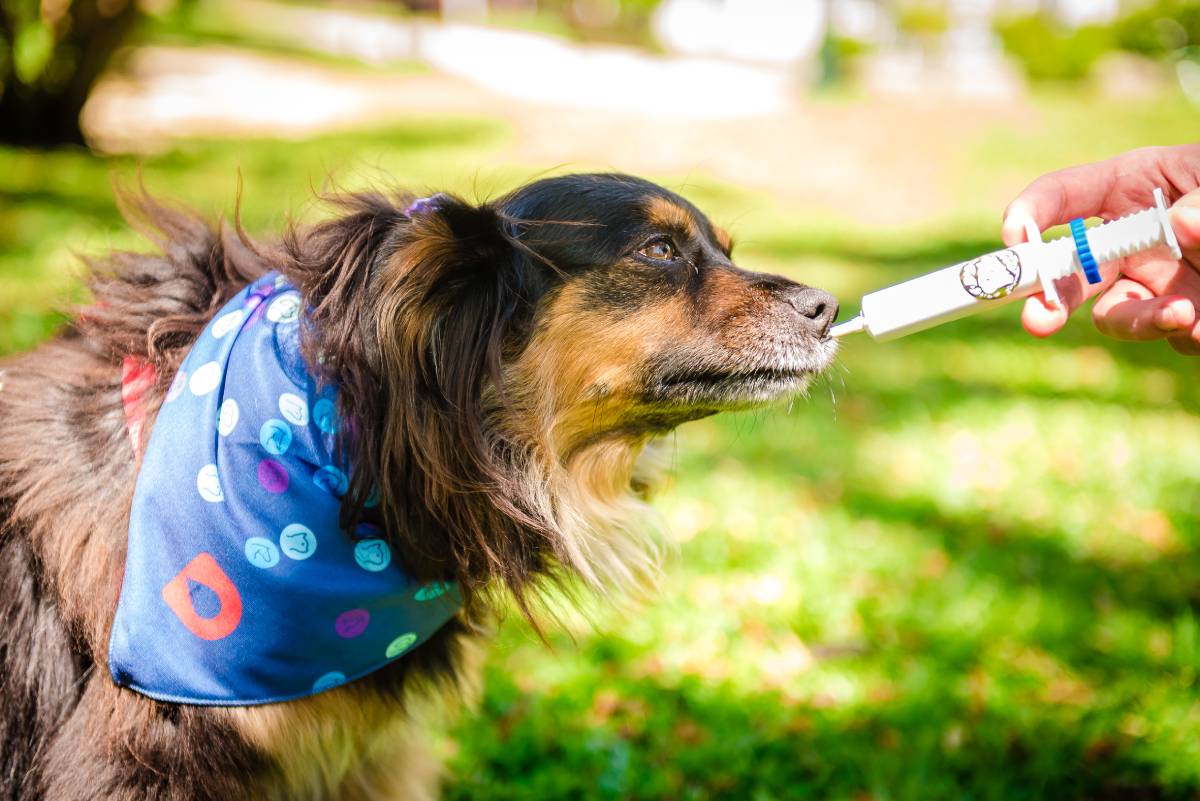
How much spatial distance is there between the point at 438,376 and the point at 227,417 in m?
0.51

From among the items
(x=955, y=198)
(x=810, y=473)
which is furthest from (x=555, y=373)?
(x=955, y=198)

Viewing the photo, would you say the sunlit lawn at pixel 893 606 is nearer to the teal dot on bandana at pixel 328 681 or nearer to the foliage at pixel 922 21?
the teal dot on bandana at pixel 328 681

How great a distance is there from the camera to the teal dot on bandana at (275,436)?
2.30 metres

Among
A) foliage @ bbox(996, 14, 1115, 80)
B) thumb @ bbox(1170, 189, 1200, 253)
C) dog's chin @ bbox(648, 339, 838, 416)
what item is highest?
thumb @ bbox(1170, 189, 1200, 253)

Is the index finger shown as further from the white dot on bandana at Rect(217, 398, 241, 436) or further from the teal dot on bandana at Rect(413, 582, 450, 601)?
the white dot on bandana at Rect(217, 398, 241, 436)

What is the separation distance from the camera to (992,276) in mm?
2375

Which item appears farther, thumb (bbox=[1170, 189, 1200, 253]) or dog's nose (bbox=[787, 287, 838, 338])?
dog's nose (bbox=[787, 287, 838, 338])

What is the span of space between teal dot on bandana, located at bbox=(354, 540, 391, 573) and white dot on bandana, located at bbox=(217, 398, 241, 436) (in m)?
0.41

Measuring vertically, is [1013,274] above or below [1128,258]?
above

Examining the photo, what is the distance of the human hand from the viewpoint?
8.29 feet

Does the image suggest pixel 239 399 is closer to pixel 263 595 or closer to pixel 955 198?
pixel 263 595

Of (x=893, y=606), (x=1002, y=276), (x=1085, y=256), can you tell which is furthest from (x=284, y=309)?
(x=893, y=606)

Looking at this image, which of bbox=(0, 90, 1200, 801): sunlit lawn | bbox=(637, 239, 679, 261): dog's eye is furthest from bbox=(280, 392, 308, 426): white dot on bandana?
bbox=(637, 239, 679, 261): dog's eye

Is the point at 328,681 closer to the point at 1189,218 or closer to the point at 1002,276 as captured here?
the point at 1002,276
